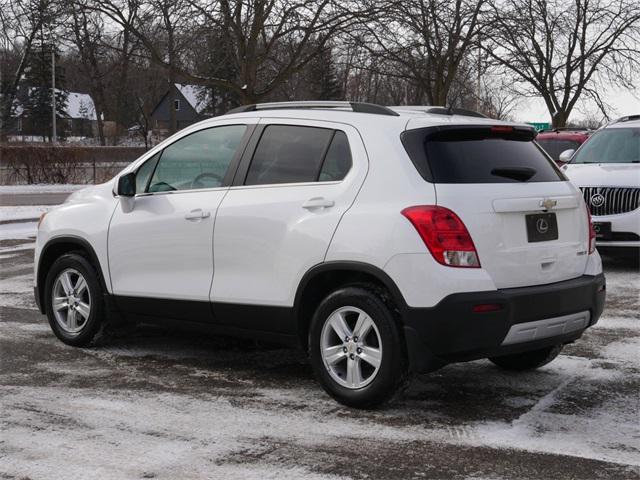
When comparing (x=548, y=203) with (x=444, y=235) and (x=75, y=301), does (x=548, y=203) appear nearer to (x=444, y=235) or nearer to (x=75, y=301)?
(x=444, y=235)

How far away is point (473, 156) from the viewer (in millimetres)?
5324

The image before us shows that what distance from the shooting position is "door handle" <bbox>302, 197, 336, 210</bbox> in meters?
5.36

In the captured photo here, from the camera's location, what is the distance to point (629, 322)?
8.06 m

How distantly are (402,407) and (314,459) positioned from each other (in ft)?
3.46

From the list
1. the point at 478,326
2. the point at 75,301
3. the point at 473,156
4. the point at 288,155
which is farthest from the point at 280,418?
the point at 75,301

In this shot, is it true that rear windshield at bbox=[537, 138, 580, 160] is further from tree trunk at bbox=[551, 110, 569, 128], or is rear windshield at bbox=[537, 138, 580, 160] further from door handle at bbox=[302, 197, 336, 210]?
tree trunk at bbox=[551, 110, 569, 128]

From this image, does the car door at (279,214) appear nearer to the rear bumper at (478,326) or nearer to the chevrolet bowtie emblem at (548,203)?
the rear bumper at (478,326)

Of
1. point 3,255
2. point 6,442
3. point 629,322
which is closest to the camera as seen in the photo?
point 6,442

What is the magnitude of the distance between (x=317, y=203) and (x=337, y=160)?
0.97ft

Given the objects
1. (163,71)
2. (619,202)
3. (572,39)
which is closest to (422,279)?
(619,202)

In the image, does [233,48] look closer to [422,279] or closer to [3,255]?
[3,255]

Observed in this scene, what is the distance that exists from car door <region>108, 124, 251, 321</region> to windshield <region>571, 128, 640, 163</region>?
7.53 m

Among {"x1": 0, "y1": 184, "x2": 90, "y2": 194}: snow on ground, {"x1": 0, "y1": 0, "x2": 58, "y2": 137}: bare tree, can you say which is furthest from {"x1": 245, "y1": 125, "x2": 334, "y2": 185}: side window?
{"x1": 0, "y1": 184, "x2": 90, "y2": 194}: snow on ground

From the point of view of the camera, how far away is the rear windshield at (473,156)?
5.18 meters
